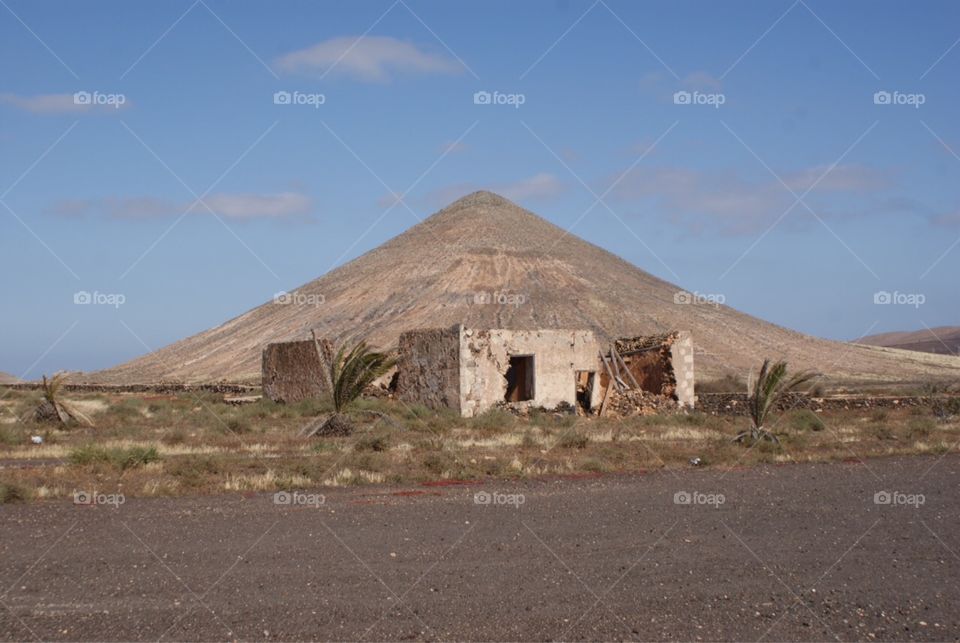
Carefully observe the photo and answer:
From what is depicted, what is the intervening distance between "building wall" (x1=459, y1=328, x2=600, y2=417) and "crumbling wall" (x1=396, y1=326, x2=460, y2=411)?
0.36m

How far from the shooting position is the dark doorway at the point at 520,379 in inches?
1141

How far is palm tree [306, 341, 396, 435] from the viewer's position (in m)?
21.7

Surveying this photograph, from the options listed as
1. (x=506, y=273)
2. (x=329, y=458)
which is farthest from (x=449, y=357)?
(x=506, y=273)

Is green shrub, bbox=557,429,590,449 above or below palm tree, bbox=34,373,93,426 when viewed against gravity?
below

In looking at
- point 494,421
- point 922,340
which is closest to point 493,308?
point 494,421

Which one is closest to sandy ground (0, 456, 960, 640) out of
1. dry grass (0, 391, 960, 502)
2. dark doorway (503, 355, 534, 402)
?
dry grass (0, 391, 960, 502)

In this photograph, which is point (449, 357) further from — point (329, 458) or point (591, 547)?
point (591, 547)

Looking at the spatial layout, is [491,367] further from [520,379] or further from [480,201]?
[480,201]

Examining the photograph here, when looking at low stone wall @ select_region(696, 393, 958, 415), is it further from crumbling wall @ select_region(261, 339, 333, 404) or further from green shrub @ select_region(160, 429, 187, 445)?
green shrub @ select_region(160, 429, 187, 445)

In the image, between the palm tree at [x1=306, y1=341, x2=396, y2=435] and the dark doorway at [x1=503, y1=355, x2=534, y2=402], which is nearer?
the palm tree at [x1=306, y1=341, x2=396, y2=435]

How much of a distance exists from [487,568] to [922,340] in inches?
6967

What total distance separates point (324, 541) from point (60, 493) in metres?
5.21

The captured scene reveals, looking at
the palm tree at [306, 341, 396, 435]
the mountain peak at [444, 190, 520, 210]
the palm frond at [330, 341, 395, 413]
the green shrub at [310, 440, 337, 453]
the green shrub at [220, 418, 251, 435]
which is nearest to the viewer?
the green shrub at [310, 440, 337, 453]

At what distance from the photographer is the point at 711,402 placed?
34.2 metres
